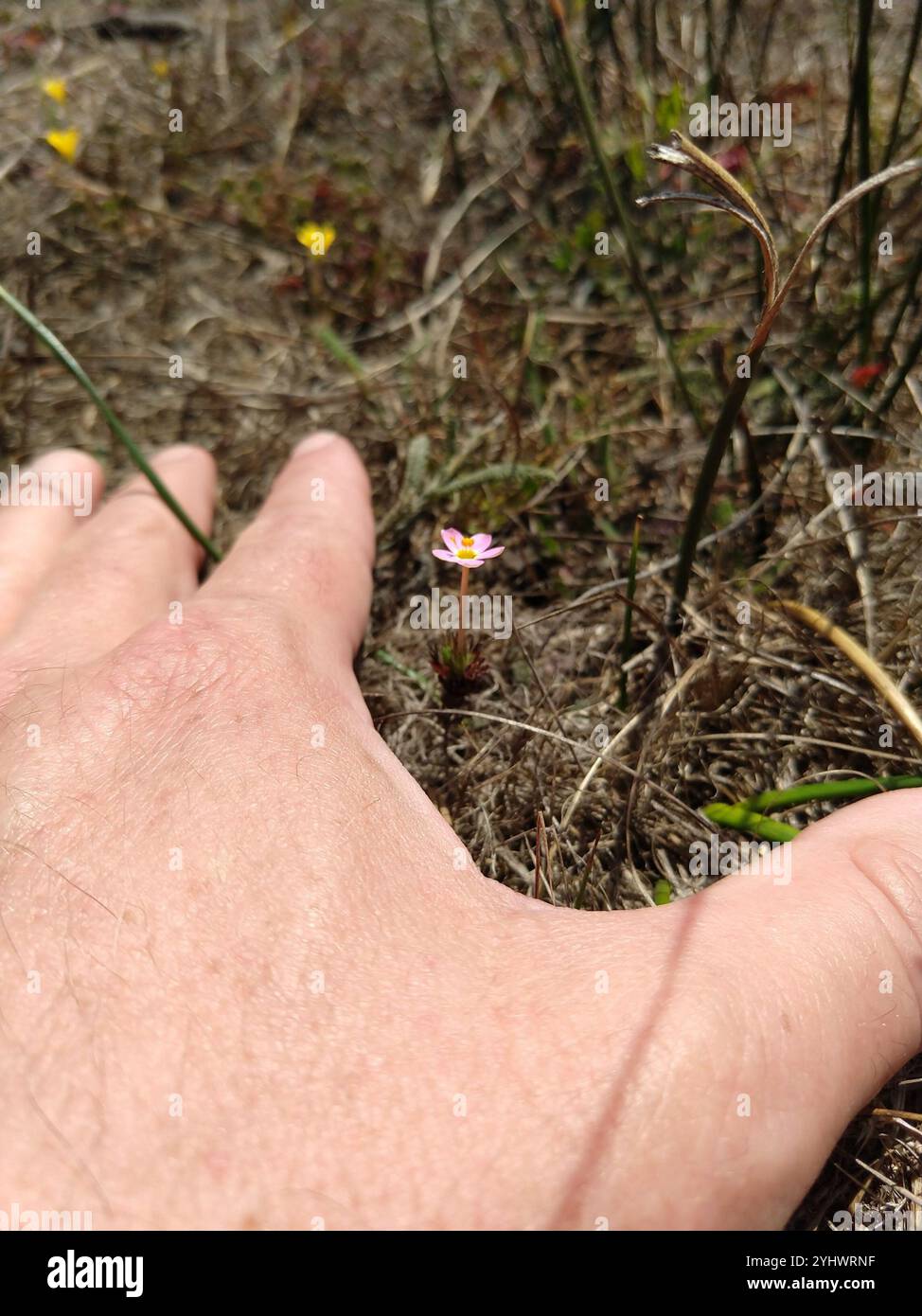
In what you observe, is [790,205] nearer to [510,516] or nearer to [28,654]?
[510,516]

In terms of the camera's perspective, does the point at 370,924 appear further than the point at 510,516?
No

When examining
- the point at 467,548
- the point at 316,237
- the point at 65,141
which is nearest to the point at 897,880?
the point at 467,548

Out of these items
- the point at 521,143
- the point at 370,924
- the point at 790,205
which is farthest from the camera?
the point at 521,143

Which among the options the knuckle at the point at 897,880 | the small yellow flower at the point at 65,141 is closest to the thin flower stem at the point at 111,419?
the small yellow flower at the point at 65,141

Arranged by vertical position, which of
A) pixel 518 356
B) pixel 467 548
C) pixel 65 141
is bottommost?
pixel 467 548

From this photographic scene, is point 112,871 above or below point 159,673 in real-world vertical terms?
below

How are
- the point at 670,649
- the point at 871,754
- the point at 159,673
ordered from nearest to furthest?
the point at 159,673, the point at 871,754, the point at 670,649

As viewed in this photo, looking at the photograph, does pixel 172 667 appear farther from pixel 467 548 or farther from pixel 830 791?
pixel 830 791
